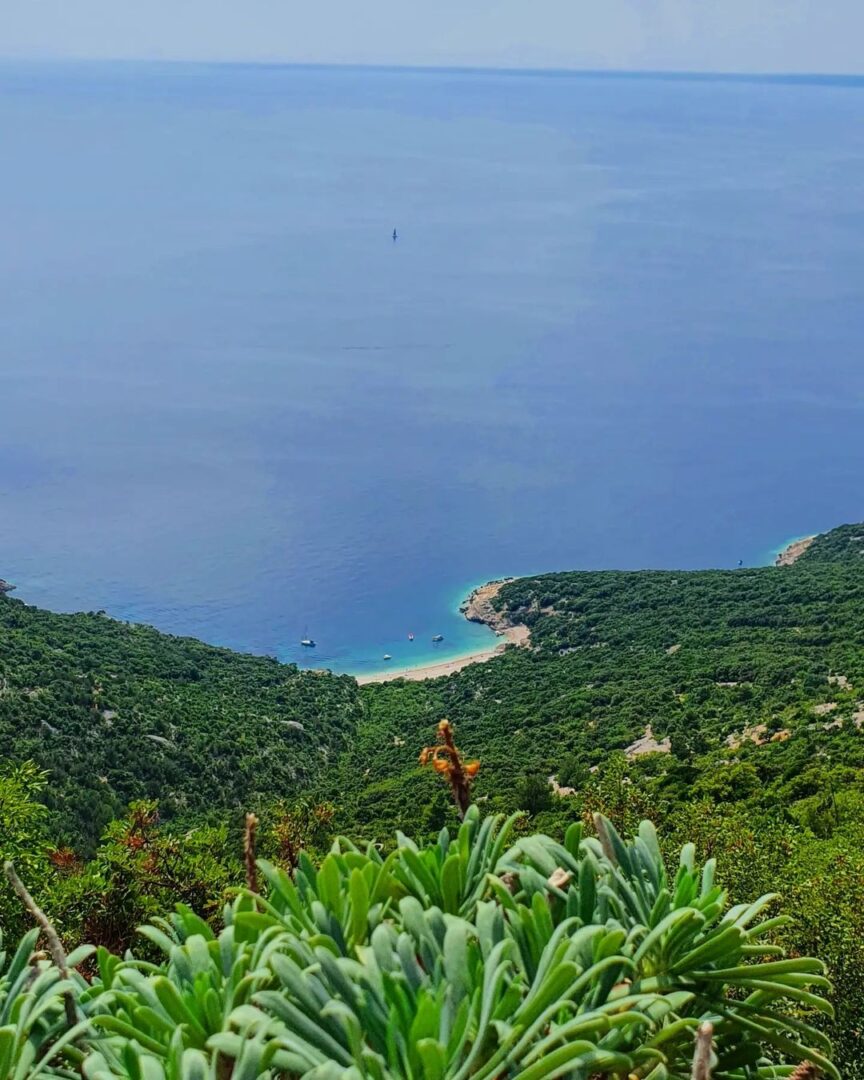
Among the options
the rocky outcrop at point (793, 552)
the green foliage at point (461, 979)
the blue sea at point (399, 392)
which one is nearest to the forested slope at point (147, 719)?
the blue sea at point (399, 392)

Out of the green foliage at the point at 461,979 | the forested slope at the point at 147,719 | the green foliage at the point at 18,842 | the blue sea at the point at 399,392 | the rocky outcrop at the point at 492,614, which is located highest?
the blue sea at the point at 399,392

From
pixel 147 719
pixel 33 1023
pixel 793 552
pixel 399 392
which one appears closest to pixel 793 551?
pixel 793 552

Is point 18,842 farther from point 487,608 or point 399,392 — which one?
point 399,392

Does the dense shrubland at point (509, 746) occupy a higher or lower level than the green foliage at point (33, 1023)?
higher

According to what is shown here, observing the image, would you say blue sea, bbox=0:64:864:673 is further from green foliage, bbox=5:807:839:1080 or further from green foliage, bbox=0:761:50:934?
green foliage, bbox=5:807:839:1080

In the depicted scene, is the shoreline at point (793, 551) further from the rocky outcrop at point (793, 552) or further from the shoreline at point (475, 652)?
the shoreline at point (475, 652)

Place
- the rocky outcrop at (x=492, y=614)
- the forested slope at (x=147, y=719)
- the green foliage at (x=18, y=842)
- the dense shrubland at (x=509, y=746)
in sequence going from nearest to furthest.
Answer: the green foliage at (x=18, y=842) < the dense shrubland at (x=509, y=746) < the forested slope at (x=147, y=719) < the rocky outcrop at (x=492, y=614)
